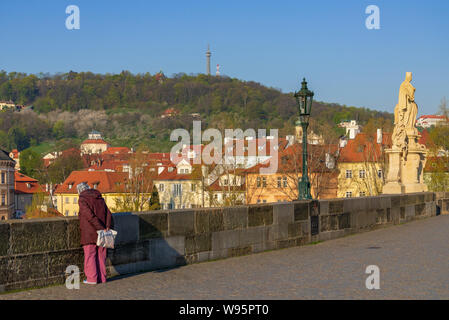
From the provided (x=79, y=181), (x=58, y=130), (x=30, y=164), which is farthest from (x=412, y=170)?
(x=58, y=130)

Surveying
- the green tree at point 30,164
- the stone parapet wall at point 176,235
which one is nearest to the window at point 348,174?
the stone parapet wall at point 176,235

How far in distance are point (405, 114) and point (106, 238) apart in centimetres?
1509

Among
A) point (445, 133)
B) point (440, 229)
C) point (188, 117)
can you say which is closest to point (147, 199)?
point (445, 133)

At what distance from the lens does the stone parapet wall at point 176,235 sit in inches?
305

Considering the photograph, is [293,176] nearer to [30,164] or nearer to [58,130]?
[30,164]

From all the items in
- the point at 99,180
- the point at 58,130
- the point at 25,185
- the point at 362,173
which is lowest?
the point at 25,185

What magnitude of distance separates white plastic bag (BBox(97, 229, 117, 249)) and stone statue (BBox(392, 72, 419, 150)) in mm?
14579

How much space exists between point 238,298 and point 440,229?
Answer: 10.0 meters

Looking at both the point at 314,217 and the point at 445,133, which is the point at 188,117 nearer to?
the point at 445,133

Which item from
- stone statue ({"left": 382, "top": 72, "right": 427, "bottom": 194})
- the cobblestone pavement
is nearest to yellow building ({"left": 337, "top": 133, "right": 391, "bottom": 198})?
stone statue ({"left": 382, "top": 72, "right": 427, "bottom": 194})

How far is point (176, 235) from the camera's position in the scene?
979cm

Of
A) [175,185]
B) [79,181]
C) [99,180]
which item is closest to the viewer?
[175,185]

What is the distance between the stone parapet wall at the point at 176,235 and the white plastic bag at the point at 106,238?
0.46 meters

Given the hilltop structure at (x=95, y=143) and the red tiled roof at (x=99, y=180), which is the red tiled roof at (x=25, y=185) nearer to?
the red tiled roof at (x=99, y=180)
